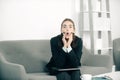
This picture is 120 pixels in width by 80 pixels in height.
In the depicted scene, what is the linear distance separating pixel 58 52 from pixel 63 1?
1.56m

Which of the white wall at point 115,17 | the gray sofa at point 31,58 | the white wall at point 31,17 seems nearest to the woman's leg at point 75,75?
the gray sofa at point 31,58

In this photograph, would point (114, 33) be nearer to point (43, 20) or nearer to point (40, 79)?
point (43, 20)

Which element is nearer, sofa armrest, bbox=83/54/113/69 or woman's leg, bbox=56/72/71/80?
woman's leg, bbox=56/72/71/80

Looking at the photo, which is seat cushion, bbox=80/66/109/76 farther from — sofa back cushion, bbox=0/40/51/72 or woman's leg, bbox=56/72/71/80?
sofa back cushion, bbox=0/40/51/72

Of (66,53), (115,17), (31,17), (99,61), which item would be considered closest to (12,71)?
(66,53)

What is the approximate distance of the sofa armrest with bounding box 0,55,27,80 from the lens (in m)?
2.92

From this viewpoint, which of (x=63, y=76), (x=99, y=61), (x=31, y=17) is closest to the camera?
(x=63, y=76)

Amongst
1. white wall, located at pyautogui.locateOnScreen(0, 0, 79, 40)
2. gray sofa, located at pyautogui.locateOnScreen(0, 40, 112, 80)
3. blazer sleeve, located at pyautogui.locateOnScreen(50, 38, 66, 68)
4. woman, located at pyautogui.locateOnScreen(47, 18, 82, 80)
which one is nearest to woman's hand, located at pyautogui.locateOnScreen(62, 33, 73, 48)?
woman, located at pyautogui.locateOnScreen(47, 18, 82, 80)

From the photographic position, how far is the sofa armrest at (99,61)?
3819mm

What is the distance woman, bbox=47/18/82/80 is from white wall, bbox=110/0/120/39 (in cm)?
224

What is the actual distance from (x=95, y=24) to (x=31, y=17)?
3.99 ft

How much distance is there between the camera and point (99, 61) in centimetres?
389

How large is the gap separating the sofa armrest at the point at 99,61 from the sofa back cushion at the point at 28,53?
70 centimetres

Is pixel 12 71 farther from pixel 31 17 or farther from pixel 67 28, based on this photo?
pixel 31 17
